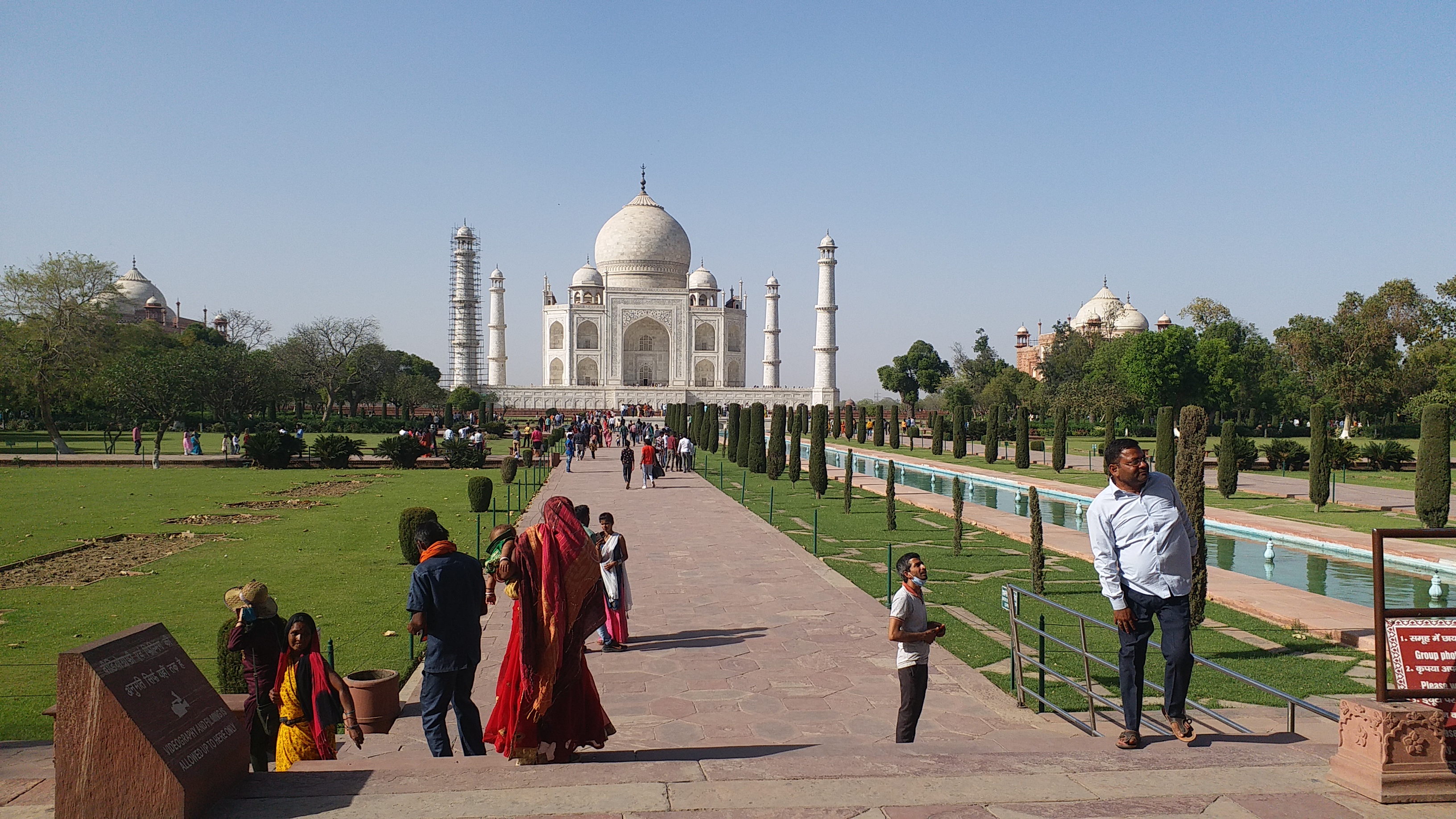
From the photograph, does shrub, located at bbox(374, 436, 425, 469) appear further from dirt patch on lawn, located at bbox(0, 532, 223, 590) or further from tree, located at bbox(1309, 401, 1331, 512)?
tree, located at bbox(1309, 401, 1331, 512)

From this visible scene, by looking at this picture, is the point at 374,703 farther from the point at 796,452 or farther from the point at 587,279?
the point at 587,279

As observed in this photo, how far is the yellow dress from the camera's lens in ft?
11.2

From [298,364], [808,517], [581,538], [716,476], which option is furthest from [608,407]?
[581,538]

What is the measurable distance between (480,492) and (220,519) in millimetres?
3112

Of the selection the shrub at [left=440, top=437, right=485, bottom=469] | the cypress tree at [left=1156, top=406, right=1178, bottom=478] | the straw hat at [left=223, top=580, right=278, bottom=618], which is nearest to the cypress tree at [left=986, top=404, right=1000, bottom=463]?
the cypress tree at [left=1156, top=406, right=1178, bottom=478]

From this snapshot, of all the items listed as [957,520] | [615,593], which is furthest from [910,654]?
[957,520]

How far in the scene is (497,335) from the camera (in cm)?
5109

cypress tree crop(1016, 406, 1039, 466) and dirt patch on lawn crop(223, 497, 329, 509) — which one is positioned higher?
cypress tree crop(1016, 406, 1039, 466)

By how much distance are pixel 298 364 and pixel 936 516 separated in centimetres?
3365

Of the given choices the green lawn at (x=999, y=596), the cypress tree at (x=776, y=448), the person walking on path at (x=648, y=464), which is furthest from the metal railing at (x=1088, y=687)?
the cypress tree at (x=776, y=448)

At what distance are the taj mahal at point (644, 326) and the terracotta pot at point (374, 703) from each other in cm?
4392

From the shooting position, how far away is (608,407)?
155ft

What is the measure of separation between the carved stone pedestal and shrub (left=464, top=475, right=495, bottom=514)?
9532 mm

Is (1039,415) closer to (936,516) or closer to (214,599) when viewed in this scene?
(936,516)
